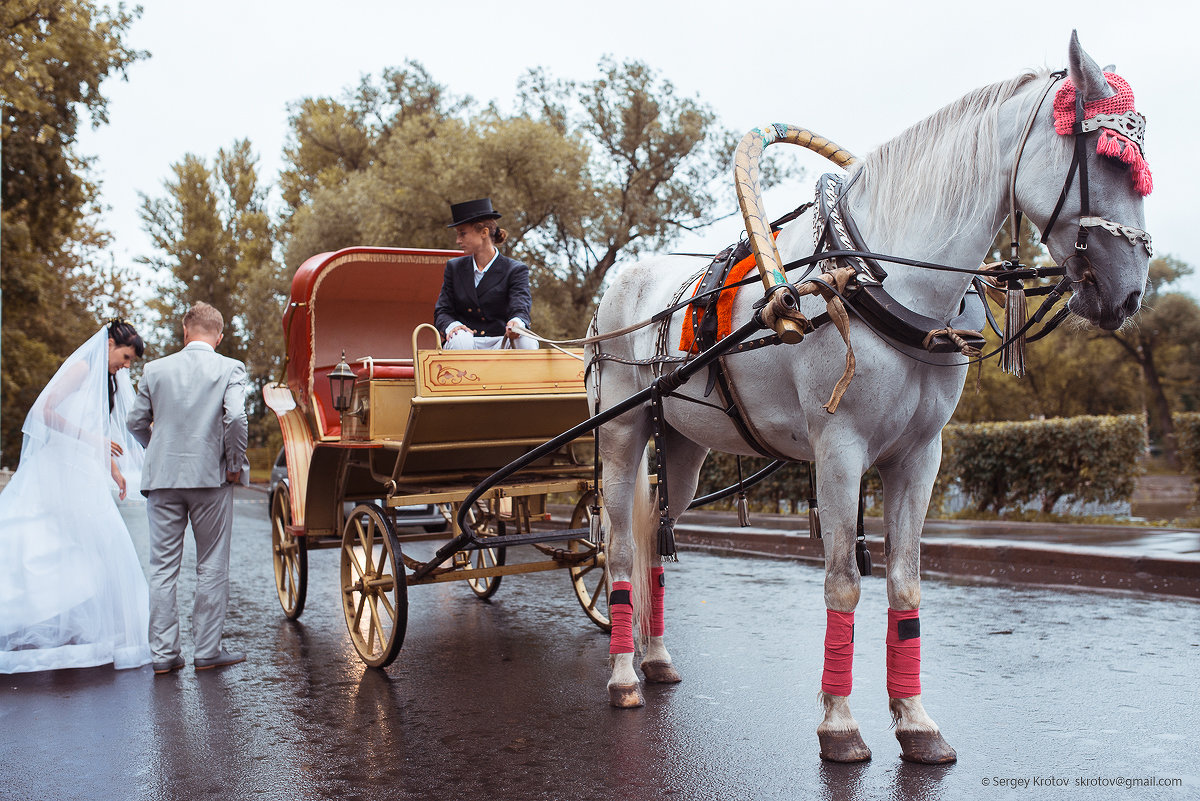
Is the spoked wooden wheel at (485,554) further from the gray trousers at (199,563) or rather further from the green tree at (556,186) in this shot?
the green tree at (556,186)

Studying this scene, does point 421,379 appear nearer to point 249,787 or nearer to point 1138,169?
point 249,787

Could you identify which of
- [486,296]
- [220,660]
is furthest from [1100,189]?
[220,660]

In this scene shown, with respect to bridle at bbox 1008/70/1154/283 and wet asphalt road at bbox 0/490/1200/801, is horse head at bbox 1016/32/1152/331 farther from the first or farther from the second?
wet asphalt road at bbox 0/490/1200/801

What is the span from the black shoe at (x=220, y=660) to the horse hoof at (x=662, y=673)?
2517 mm

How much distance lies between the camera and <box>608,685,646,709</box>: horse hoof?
4.53 metres

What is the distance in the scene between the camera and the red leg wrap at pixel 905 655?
3744mm

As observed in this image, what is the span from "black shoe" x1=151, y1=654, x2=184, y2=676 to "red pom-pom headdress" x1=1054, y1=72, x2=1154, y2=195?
5205mm

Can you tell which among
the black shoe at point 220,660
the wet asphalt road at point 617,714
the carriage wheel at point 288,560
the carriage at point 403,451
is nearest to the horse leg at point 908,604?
the wet asphalt road at point 617,714

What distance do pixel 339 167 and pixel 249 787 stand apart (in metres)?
30.8

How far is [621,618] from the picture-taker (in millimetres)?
4762

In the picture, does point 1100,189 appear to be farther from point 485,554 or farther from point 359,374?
point 485,554

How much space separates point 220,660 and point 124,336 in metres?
2.20

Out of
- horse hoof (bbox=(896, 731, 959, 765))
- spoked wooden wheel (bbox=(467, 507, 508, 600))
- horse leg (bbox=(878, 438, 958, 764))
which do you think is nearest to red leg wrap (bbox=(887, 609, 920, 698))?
horse leg (bbox=(878, 438, 958, 764))

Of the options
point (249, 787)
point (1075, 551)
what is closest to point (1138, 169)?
point (249, 787)
